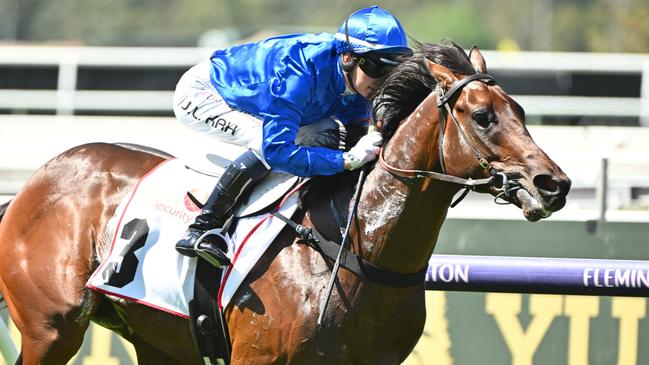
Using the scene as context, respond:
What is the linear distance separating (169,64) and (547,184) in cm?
489

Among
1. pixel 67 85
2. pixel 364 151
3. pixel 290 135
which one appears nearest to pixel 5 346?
pixel 290 135

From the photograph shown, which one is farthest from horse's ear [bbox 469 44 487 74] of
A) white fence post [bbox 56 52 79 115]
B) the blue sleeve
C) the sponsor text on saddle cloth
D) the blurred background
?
white fence post [bbox 56 52 79 115]

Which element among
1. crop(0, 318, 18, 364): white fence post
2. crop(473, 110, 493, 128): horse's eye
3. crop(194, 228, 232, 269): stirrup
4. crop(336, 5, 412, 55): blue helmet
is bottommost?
crop(0, 318, 18, 364): white fence post

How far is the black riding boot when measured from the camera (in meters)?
4.25

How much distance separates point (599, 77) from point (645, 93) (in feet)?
6.63

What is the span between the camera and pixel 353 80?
4.24m

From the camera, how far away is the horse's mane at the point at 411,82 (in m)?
4.06

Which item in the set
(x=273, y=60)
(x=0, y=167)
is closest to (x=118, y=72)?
(x=0, y=167)

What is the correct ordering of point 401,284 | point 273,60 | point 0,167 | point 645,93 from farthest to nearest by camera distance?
point 645,93 < point 0,167 < point 273,60 < point 401,284

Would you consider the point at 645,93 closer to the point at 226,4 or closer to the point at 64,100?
the point at 64,100

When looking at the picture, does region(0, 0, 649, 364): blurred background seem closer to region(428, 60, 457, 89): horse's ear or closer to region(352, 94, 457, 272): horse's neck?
region(352, 94, 457, 272): horse's neck

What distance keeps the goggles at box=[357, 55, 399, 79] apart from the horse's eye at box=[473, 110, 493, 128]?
48cm

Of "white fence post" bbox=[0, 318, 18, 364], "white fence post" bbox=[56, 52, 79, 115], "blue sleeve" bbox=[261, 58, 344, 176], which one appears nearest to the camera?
"blue sleeve" bbox=[261, 58, 344, 176]

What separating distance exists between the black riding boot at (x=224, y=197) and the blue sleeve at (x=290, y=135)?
0.16 m
